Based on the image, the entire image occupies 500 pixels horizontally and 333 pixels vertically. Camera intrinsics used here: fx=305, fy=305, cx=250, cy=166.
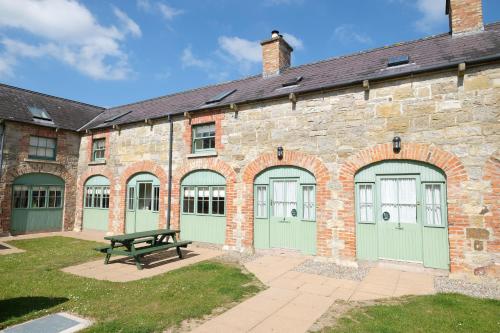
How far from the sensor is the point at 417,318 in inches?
192

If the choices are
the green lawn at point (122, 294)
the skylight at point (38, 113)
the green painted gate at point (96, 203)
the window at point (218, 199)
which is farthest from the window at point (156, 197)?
the skylight at point (38, 113)

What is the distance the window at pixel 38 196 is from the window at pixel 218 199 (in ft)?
31.5

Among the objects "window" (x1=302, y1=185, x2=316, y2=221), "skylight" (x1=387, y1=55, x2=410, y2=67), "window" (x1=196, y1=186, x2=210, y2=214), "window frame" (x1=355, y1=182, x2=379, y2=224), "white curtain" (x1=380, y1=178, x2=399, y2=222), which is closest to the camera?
"white curtain" (x1=380, y1=178, x2=399, y2=222)

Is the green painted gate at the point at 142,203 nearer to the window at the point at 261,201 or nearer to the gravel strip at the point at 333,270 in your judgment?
the window at the point at 261,201

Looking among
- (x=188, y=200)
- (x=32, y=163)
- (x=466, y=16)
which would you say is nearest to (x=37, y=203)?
(x=32, y=163)

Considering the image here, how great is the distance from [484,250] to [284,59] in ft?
33.0

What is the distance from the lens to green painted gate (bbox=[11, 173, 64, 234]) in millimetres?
14130

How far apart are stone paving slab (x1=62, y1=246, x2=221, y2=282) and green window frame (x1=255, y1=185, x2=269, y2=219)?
6.28ft

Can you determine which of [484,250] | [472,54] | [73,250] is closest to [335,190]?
[484,250]

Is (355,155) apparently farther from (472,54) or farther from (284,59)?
(284,59)

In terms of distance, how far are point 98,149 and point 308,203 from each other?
11.7 metres

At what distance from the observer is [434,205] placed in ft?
25.2

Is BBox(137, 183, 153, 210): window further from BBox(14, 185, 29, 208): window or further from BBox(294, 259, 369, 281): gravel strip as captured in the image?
BBox(294, 259, 369, 281): gravel strip

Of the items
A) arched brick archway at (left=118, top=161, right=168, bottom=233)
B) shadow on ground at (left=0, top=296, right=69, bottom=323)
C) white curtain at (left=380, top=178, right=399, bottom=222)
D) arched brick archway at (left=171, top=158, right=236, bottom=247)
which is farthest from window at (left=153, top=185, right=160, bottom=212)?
white curtain at (left=380, top=178, right=399, bottom=222)
